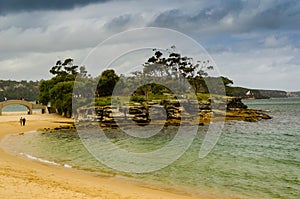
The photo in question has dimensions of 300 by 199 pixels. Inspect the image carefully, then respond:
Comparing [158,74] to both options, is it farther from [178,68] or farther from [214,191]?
[214,191]

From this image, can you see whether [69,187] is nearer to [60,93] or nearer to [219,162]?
[219,162]

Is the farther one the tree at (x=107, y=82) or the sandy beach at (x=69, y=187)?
the tree at (x=107, y=82)

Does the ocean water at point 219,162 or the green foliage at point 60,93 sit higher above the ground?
the green foliage at point 60,93

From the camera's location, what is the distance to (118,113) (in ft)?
199

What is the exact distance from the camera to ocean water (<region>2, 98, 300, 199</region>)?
20125mm

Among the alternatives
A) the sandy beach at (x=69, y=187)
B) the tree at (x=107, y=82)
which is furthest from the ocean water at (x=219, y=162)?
the tree at (x=107, y=82)

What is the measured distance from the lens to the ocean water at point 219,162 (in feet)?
66.0

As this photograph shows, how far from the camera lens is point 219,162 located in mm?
28078

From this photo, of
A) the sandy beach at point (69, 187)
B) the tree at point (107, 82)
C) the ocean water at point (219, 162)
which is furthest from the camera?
the tree at point (107, 82)

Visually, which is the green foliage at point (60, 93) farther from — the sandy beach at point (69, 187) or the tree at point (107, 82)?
the sandy beach at point (69, 187)

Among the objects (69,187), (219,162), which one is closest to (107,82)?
(219,162)

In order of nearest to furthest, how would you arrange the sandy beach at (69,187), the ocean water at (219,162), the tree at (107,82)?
the sandy beach at (69,187) < the ocean water at (219,162) < the tree at (107,82)

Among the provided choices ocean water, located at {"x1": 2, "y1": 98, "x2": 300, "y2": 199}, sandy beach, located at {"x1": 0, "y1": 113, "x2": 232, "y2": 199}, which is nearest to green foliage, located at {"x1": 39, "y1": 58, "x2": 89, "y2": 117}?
ocean water, located at {"x1": 2, "y1": 98, "x2": 300, "y2": 199}

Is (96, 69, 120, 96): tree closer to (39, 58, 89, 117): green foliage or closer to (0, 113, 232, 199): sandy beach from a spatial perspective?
(39, 58, 89, 117): green foliage
